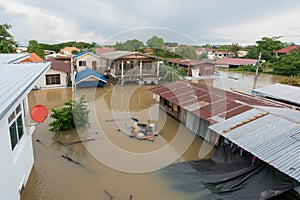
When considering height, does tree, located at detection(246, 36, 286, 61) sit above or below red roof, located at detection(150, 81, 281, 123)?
above

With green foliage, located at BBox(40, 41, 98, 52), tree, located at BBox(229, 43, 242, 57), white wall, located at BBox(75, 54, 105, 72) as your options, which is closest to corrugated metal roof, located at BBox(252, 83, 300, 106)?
white wall, located at BBox(75, 54, 105, 72)

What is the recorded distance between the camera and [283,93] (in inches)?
460

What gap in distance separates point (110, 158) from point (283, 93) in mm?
10983

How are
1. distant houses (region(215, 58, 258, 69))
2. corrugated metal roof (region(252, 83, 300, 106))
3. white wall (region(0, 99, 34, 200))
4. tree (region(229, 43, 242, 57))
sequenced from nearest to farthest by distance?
white wall (region(0, 99, 34, 200))
corrugated metal roof (region(252, 83, 300, 106))
distant houses (region(215, 58, 258, 69))
tree (region(229, 43, 242, 57))

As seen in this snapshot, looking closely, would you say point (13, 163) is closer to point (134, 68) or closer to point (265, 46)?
point (134, 68)

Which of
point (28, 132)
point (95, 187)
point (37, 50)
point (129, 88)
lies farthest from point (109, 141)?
point (37, 50)

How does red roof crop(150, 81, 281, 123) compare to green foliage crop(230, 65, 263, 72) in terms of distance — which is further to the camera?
green foliage crop(230, 65, 263, 72)

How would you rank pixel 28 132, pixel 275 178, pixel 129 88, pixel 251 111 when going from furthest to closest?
pixel 129 88
pixel 251 111
pixel 28 132
pixel 275 178

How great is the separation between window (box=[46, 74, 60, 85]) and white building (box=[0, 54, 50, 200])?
1084cm

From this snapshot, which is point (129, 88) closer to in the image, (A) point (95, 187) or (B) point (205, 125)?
(B) point (205, 125)

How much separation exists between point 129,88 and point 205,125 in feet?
33.1

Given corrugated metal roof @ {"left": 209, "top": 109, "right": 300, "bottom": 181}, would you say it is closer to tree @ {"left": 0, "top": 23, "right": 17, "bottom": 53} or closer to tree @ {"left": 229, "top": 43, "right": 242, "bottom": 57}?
tree @ {"left": 0, "top": 23, "right": 17, "bottom": 53}

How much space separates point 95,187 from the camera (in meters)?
5.18

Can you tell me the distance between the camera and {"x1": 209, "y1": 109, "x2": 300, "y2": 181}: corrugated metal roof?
4.27 m
